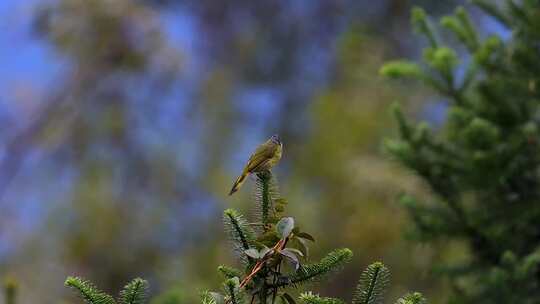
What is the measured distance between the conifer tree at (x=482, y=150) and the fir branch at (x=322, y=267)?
4.59ft

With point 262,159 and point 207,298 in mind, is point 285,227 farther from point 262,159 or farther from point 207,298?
point 262,159

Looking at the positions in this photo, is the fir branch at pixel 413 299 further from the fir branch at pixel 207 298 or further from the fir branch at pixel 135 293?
the fir branch at pixel 135 293

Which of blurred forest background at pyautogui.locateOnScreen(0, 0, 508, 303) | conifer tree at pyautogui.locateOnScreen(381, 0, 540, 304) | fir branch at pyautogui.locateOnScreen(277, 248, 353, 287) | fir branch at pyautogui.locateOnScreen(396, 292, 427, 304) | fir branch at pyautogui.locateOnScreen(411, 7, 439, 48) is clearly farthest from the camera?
blurred forest background at pyautogui.locateOnScreen(0, 0, 508, 303)

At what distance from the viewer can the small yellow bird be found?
5.66 ft

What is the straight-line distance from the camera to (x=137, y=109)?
11766mm

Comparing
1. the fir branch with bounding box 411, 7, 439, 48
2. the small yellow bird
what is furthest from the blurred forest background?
the small yellow bird

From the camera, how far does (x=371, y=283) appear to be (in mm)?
1435

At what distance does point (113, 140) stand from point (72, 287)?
9.92 metres

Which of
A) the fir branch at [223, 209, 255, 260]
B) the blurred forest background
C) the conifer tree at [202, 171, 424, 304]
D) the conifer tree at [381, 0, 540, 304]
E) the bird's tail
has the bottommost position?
the conifer tree at [202, 171, 424, 304]

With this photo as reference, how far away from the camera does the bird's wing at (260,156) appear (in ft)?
5.70

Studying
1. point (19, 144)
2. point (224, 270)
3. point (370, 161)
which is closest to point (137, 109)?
point (19, 144)

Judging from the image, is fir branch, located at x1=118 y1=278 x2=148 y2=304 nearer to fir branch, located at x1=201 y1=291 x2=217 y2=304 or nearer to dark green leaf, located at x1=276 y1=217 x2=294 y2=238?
fir branch, located at x1=201 y1=291 x2=217 y2=304

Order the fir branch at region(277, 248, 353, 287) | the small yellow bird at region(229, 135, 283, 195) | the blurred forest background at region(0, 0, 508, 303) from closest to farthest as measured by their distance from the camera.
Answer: the fir branch at region(277, 248, 353, 287), the small yellow bird at region(229, 135, 283, 195), the blurred forest background at region(0, 0, 508, 303)

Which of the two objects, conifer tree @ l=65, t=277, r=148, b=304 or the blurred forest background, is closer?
conifer tree @ l=65, t=277, r=148, b=304
